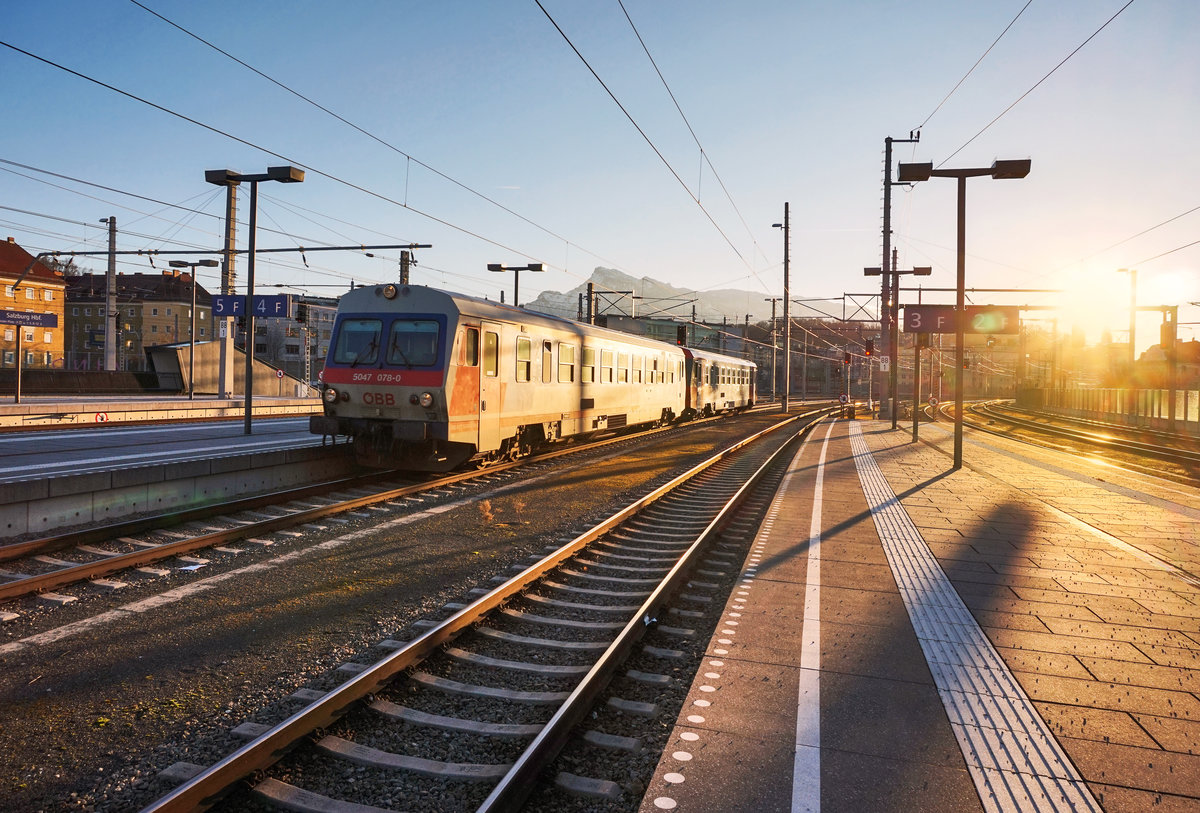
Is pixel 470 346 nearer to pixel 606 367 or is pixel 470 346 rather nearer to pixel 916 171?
pixel 606 367

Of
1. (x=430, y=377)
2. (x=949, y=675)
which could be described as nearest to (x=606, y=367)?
(x=430, y=377)

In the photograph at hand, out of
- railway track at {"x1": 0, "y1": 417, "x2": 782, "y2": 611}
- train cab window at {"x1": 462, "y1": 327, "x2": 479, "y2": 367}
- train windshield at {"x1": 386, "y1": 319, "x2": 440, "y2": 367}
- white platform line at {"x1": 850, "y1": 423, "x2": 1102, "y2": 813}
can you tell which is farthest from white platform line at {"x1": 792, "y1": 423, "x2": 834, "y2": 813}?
train windshield at {"x1": 386, "y1": 319, "x2": 440, "y2": 367}

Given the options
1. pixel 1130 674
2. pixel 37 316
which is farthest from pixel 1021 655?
pixel 37 316

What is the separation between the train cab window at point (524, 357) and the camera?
13.9m

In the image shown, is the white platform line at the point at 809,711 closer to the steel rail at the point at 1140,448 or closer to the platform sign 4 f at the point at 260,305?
the platform sign 4 f at the point at 260,305

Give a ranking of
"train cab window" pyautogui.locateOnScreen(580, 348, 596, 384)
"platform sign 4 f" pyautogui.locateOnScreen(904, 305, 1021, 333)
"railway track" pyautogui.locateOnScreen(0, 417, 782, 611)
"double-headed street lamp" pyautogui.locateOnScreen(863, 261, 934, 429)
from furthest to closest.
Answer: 1. "double-headed street lamp" pyautogui.locateOnScreen(863, 261, 934, 429)
2. "platform sign 4 f" pyautogui.locateOnScreen(904, 305, 1021, 333)
3. "train cab window" pyautogui.locateOnScreen(580, 348, 596, 384)
4. "railway track" pyautogui.locateOnScreen(0, 417, 782, 611)

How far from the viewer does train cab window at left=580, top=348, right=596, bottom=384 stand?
57.3 ft

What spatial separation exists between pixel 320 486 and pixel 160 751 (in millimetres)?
7691

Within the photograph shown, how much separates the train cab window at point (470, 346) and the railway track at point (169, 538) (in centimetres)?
198

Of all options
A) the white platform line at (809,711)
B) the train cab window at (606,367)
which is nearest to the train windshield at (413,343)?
the white platform line at (809,711)

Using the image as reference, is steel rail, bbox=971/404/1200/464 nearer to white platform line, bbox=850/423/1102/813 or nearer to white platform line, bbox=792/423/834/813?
white platform line, bbox=850/423/1102/813

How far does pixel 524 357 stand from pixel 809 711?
1064 cm

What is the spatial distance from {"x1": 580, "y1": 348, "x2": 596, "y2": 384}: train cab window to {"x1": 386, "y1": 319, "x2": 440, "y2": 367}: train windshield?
19.1 ft

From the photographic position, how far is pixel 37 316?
72.5ft
